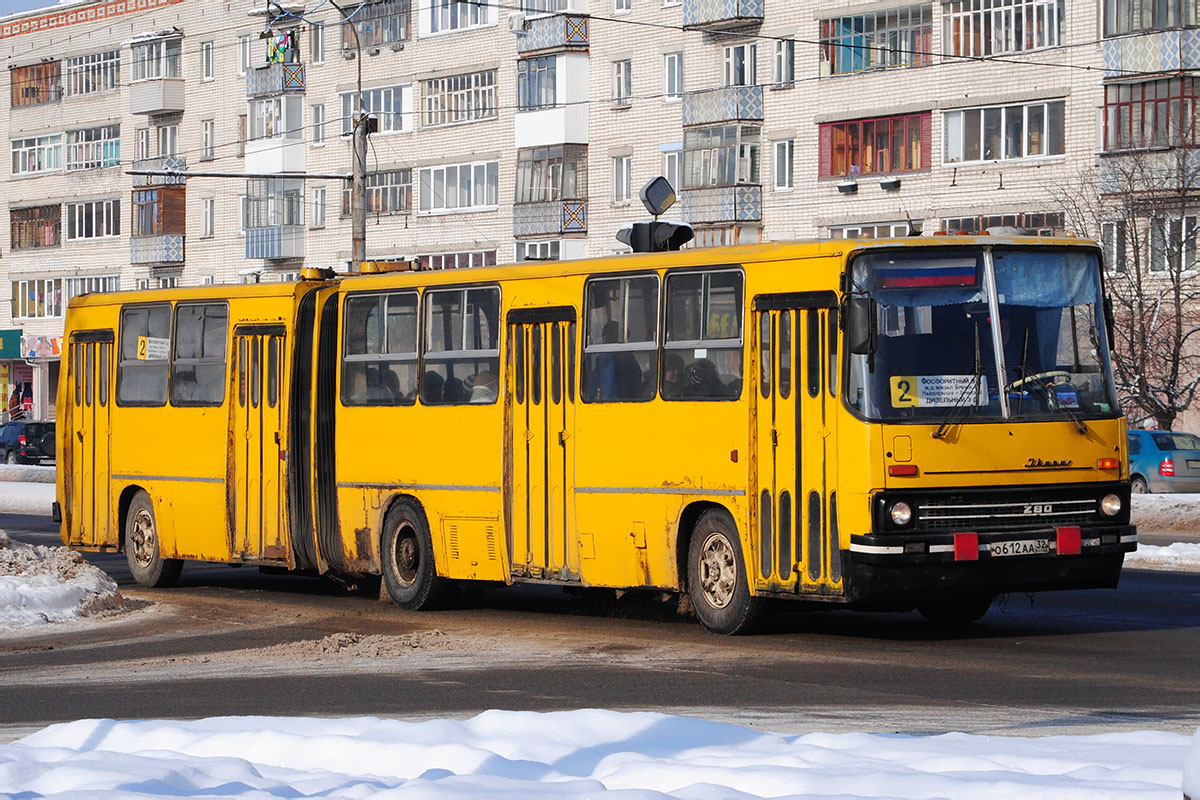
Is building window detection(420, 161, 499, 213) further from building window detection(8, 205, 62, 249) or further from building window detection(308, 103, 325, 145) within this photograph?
building window detection(8, 205, 62, 249)

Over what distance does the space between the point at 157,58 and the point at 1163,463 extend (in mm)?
45678

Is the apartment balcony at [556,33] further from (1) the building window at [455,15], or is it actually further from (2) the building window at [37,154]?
(2) the building window at [37,154]

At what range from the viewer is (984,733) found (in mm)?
9438

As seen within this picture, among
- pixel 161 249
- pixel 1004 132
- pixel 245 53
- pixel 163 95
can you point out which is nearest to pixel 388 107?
pixel 245 53

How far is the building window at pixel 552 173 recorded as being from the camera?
5878cm

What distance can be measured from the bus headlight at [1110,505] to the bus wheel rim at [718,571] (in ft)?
8.28

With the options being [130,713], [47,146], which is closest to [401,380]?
[130,713]

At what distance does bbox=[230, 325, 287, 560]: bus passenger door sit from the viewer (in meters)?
18.9

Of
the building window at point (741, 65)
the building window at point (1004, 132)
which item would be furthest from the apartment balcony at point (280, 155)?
the building window at point (1004, 132)

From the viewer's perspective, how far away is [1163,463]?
125ft

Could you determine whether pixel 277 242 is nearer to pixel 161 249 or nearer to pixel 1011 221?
pixel 161 249

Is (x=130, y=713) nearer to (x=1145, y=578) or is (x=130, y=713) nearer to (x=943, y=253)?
(x=943, y=253)

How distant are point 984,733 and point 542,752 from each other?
2.29 m

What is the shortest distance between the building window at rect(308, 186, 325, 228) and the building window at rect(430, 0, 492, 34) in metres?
7.16
